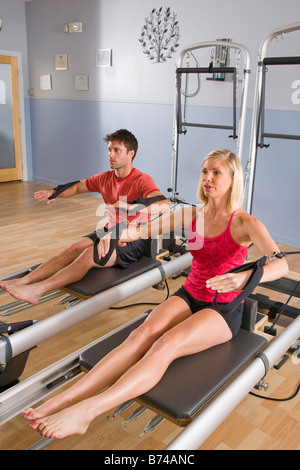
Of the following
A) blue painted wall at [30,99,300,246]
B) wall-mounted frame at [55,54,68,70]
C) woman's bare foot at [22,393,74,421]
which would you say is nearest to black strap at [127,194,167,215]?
woman's bare foot at [22,393,74,421]

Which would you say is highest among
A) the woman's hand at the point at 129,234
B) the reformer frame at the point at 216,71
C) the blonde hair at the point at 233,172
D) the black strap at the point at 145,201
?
the reformer frame at the point at 216,71

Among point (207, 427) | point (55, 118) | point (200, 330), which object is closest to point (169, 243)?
point (200, 330)

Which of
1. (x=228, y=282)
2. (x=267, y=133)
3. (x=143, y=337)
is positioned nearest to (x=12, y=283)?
(x=143, y=337)

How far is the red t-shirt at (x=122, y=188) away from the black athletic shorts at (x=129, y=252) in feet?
0.43

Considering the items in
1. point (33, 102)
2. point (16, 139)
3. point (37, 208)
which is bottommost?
point (37, 208)

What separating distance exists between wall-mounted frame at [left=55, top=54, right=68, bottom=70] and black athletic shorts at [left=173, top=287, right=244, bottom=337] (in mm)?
4230

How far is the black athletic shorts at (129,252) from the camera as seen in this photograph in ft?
6.99

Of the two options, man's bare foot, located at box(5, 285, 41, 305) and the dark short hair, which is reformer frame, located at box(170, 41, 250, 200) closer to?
→ the dark short hair

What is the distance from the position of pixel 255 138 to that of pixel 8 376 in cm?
183

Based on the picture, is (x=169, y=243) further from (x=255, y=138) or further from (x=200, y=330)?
(x=200, y=330)

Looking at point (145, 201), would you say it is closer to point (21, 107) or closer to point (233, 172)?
point (233, 172)

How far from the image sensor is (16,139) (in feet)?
18.5

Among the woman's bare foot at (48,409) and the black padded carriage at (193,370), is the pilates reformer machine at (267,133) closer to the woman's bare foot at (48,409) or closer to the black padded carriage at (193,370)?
the black padded carriage at (193,370)

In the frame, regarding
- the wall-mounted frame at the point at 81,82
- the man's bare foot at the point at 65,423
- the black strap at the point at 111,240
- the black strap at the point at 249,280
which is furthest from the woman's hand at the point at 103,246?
the wall-mounted frame at the point at 81,82
